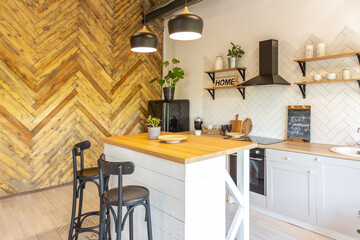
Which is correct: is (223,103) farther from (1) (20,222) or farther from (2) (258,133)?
(1) (20,222)

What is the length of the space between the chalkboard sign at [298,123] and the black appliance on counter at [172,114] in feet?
7.27

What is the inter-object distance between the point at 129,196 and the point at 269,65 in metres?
2.76

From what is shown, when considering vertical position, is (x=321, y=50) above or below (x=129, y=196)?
above

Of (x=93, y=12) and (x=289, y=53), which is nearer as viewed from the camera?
(x=289, y=53)

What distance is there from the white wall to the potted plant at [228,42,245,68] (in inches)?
3.5

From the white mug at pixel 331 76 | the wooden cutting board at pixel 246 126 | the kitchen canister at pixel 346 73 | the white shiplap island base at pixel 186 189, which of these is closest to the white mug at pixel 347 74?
Result: the kitchen canister at pixel 346 73

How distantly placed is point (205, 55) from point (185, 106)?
3.81 feet

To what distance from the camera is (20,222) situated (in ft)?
10.1

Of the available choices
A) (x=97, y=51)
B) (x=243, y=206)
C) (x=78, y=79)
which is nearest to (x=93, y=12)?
→ (x=97, y=51)

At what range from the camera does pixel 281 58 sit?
11.9ft

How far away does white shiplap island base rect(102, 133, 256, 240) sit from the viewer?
1760 millimetres

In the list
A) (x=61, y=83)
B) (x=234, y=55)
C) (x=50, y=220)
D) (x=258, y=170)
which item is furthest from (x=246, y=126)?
(x=61, y=83)

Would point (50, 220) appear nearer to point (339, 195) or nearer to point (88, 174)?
point (88, 174)

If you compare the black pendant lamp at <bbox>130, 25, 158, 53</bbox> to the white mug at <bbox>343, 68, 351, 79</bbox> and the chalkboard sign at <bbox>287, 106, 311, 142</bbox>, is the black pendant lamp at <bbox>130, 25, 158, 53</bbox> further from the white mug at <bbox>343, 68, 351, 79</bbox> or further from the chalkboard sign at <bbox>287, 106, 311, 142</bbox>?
the white mug at <bbox>343, 68, 351, 79</bbox>
